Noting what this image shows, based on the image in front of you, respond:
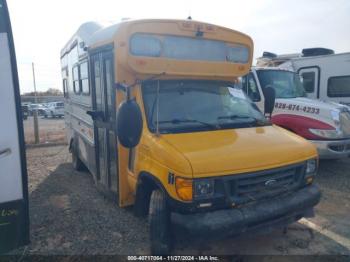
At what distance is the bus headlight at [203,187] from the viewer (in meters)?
3.18

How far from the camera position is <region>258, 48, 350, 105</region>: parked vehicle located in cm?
984

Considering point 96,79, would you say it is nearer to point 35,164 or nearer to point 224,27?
point 224,27

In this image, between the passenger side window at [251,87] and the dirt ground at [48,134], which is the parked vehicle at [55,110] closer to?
the dirt ground at [48,134]

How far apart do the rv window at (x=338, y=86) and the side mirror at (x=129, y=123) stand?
28.7ft

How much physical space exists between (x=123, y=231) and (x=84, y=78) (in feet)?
9.91

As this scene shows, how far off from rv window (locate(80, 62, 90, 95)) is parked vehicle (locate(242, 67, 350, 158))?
12.7 feet

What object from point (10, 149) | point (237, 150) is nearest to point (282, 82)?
point (237, 150)

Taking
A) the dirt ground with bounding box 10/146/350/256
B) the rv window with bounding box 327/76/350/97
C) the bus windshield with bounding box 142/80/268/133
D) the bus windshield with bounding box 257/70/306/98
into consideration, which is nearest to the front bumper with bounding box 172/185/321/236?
the dirt ground with bounding box 10/146/350/256

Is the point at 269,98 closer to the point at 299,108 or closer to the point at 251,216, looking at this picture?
the point at 299,108

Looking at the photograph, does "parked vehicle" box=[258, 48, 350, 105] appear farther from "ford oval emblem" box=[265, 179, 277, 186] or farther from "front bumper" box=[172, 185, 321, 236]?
"ford oval emblem" box=[265, 179, 277, 186]

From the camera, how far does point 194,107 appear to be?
13.6ft

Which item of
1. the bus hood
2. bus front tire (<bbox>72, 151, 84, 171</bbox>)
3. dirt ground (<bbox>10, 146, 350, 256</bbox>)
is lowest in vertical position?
dirt ground (<bbox>10, 146, 350, 256</bbox>)

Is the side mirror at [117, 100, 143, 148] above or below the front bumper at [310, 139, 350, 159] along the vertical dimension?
above

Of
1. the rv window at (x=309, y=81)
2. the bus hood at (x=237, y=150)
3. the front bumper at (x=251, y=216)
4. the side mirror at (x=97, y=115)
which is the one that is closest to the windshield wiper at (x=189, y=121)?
the bus hood at (x=237, y=150)
